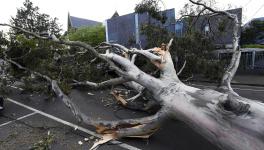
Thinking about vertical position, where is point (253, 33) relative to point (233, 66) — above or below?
above

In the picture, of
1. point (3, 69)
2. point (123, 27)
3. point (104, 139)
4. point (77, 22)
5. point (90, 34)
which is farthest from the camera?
point (77, 22)

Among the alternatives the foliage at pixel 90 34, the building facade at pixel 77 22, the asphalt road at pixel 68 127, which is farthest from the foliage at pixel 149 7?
the building facade at pixel 77 22

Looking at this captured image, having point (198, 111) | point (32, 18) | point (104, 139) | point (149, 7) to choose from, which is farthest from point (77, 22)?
point (198, 111)

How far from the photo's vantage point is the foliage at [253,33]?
2452cm

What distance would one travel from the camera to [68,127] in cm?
687

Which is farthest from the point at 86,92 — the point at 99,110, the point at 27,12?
the point at 27,12

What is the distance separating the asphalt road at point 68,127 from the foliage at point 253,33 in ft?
61.1

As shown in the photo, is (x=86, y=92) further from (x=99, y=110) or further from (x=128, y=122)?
(x=128, y=122)

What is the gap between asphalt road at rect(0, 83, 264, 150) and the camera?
5691mm

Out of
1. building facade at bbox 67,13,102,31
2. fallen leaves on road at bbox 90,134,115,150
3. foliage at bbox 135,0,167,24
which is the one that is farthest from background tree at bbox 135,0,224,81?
building facade at bbox 67,13,102,31

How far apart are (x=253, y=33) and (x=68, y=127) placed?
72.6 ft

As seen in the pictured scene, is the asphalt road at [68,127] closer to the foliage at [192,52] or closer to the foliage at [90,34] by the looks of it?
the foliage at [192,52]

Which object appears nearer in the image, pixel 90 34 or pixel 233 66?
pixel 233 66

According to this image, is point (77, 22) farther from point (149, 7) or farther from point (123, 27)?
point (149, 7)
